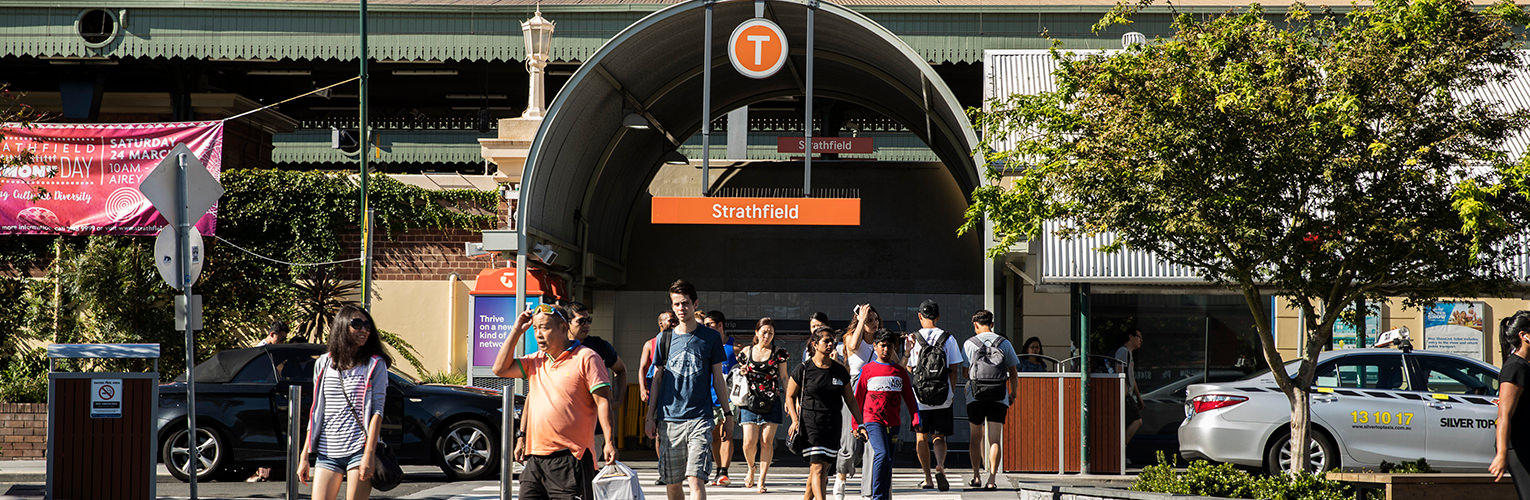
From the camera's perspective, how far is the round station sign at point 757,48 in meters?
16.2

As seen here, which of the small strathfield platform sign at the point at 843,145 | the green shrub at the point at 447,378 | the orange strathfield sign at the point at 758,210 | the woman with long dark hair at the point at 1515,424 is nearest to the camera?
the woman with long dark hair at the point at 1515,424

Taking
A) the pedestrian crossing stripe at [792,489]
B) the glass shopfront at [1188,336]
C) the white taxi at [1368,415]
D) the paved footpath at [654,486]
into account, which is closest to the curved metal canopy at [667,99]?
the glass shopfront at [1188,336]

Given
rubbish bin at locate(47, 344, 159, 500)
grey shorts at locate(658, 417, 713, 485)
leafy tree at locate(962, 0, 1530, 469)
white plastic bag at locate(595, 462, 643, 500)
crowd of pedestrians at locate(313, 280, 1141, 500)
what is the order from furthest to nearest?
rubbish bin at locate(47, 344, 159, 500) → leafy tree at locate(962, 0, 1530, 469) → grey shorts at locate(658, 417, 713, 485) → crowd of pedestrians at locate(313, 280, 1141, 500) → white plastic bag at locate(595, 462, 643, 500)

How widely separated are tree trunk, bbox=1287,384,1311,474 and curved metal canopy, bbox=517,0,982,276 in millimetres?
4835

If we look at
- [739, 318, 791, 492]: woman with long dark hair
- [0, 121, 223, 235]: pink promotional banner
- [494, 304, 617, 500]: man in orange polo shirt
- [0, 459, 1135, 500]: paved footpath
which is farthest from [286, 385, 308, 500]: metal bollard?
[0, 121, 223, 235]: pink promotional banner

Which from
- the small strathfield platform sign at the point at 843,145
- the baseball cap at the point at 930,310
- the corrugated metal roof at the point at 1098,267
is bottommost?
the baseball cap at the point at 930,310

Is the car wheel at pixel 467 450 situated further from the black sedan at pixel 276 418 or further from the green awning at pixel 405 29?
the green awning at pixel 405 29

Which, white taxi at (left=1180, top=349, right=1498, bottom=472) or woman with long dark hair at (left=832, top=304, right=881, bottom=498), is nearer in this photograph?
woman with long dark hair at (left=832, top=304, right=881, bottom=498)

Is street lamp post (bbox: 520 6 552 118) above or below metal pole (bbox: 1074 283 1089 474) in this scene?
above

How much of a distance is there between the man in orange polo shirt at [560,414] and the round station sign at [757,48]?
8853 mm

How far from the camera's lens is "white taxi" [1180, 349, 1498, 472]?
13.4 meters

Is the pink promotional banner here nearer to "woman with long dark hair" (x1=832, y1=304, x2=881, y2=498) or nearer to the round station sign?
the round station sign

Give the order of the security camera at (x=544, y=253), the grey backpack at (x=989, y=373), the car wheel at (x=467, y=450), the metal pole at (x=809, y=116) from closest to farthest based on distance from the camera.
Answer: the grey backpack at (x=989, y=373) → the car wheel at (x=467, y=450) → the metal pole at (x=809, y=116) → the security camera at (x=544, y=253)

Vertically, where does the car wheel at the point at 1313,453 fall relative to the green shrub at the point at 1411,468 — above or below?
below
